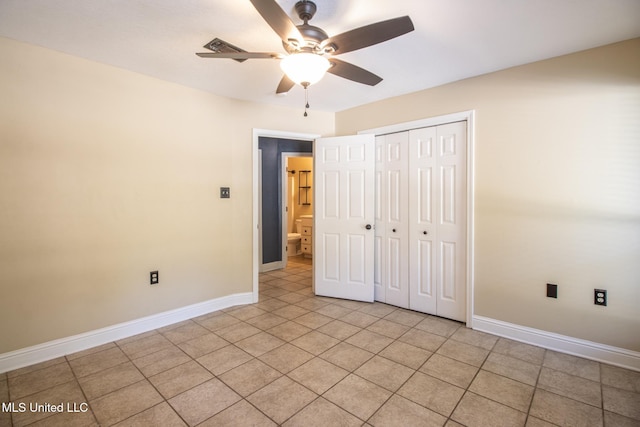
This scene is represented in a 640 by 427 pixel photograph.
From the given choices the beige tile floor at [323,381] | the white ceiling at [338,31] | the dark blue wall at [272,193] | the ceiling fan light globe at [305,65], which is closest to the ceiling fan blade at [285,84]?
the white ceiling at [338,31]

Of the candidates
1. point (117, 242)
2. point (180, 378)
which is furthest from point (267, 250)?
point (180, 378)

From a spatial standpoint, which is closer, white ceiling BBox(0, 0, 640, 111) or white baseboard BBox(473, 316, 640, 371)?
white ceiling BBox(0, 0, 640, 111)

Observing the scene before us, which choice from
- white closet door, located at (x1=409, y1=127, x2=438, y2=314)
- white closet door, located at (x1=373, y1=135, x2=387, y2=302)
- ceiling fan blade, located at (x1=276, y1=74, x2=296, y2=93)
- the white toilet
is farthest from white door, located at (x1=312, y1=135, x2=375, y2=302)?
the white toilet

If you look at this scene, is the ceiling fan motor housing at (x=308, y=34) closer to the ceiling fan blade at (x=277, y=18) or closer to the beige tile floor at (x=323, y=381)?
the ceiling fan blade at (x=277, y=18)

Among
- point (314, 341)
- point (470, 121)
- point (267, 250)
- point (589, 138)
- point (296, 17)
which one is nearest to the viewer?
point (296, 17)

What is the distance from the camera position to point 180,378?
7.02 ft

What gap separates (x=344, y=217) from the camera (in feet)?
12.4

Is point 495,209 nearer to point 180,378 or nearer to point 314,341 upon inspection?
point 314,341

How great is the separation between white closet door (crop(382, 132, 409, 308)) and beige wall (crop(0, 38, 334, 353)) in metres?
1.70

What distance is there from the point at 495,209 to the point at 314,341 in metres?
2.12

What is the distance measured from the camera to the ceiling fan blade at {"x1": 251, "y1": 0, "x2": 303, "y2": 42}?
4.49ft

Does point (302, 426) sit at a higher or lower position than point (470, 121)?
lower

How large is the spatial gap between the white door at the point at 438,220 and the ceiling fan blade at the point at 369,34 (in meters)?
1.74

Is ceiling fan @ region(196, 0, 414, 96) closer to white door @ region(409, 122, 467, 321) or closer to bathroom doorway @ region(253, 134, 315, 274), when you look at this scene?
white door @ region(409, 122, 467, 321)
